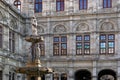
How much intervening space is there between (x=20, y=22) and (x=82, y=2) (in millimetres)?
7053

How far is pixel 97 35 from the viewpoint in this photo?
117ft

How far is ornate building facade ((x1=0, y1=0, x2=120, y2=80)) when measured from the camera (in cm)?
3509

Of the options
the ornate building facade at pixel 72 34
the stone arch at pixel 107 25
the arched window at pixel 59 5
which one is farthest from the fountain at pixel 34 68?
the arched window at pixel 59 5

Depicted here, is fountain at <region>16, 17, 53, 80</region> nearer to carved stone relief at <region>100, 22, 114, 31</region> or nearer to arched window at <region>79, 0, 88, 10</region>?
carved stone relief at <region>100, 22, 114, 31</region>

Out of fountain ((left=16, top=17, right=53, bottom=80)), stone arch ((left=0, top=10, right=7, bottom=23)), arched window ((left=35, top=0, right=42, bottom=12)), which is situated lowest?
fountain ((left=16, top=17, right=53, bottom=80))

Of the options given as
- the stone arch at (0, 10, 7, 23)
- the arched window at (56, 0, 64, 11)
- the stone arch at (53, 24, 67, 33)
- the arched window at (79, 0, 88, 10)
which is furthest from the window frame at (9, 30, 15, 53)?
the arched window at (79, 0, 88, 10)

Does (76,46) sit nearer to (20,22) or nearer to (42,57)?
(42,57)

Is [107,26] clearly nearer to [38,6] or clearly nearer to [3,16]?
[38,6]

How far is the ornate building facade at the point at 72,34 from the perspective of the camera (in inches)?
1382

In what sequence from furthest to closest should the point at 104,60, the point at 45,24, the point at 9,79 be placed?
the point at 45,24, the point at 104,60, the point at 9,79

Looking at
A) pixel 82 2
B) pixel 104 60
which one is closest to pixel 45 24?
pixel 82 2

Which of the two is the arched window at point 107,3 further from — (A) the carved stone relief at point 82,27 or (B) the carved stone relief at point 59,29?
(B) the carved stone relief at point 59,29

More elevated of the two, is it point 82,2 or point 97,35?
point 82,2

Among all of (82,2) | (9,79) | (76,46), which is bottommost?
(9,79)
